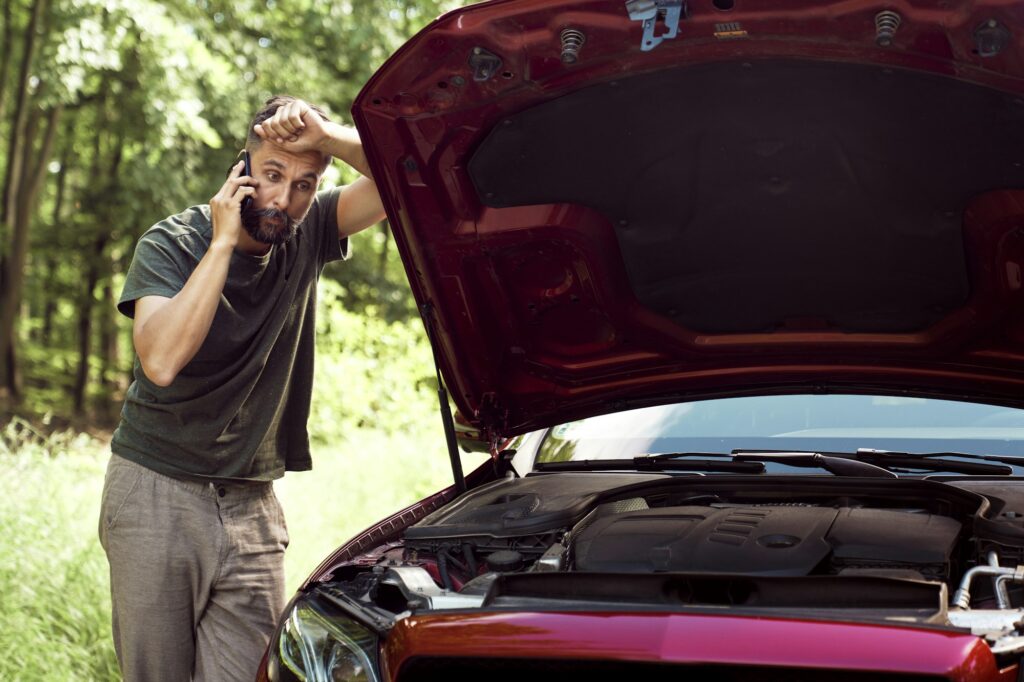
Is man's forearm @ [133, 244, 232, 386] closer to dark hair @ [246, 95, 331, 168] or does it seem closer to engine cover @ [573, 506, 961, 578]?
dark hair @ [246, 95, 331, 168]

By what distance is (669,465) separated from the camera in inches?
124

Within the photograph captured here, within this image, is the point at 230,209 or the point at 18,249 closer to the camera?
the point at 230,209

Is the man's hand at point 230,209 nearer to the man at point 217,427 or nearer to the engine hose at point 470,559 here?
the man at point 217,427

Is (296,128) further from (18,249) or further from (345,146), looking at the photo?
(18,249)

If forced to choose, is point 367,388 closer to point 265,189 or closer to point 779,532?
point 265,189

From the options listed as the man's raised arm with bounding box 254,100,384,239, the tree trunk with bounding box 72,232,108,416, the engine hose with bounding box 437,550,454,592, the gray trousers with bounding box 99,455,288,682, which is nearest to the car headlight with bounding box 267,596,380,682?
the engine hose with bounding box 437,550,454,592

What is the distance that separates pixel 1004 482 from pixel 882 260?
0.64 meters

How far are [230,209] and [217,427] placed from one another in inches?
23.6

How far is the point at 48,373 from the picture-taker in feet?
54.4

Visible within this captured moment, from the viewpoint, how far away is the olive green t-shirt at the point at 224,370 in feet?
10.0

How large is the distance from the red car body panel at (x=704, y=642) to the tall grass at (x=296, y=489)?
2.73m

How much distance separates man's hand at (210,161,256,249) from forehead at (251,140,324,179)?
0.07 metres

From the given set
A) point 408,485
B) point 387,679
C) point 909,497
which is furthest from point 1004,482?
point 408,485

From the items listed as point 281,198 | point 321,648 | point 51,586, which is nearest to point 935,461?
point 321,648
